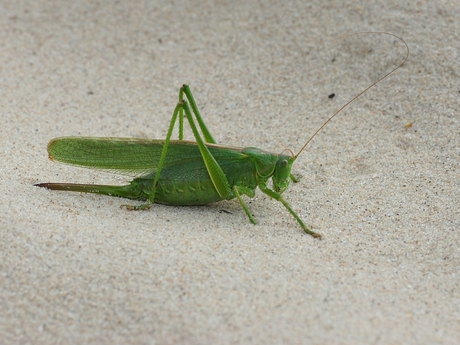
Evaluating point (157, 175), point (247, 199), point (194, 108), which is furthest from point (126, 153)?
point (247, 199)

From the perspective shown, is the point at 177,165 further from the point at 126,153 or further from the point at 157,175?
the point at 126,153

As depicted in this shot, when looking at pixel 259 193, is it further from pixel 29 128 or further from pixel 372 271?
pixel 29 128

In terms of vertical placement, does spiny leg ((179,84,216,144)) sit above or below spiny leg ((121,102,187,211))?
above

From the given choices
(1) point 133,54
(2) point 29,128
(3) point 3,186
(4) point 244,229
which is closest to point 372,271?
(4) point 244,229

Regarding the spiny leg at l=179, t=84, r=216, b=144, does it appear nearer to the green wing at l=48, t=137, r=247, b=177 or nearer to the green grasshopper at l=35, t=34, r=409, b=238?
the green grasshopper at l=35, t=34, r=409, b=238

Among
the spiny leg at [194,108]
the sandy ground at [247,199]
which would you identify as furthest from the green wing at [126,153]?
the sandy ground at [247,199]

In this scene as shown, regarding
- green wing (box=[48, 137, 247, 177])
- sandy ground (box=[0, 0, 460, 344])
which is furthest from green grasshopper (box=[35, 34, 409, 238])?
sandy ground (box=[0, 0, 460, 344])

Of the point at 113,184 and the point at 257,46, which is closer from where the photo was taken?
the point at 113,184
